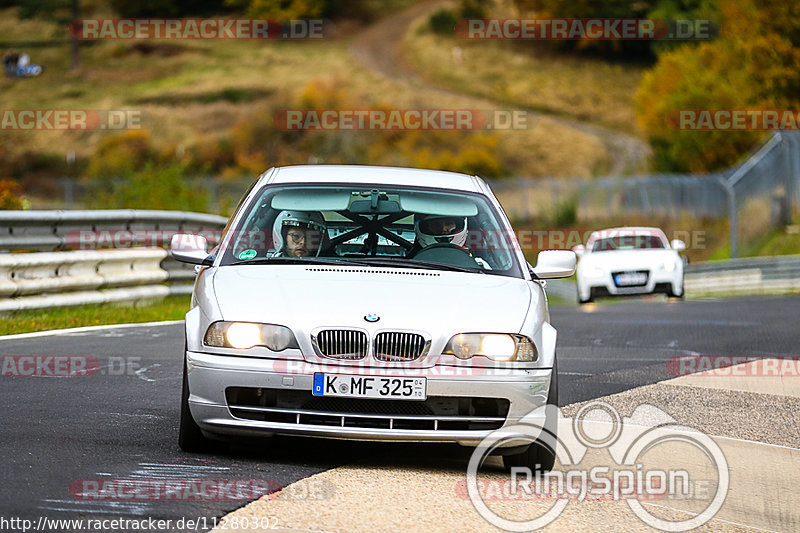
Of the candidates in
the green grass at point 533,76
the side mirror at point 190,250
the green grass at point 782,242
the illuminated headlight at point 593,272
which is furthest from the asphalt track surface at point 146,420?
the green grass at point 533,76

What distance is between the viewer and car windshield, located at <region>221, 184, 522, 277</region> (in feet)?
24.7

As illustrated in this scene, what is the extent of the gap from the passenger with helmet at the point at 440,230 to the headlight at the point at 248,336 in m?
1.60

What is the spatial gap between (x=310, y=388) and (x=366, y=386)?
270 mm

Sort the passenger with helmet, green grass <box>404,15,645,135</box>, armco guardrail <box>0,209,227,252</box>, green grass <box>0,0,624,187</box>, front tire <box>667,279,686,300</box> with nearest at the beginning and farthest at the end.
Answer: the passenger with helmet
armco guardrail <box>0,209,227,252</box>
front tire <box>667,279,686,300</box>
green grass <box>0,0,624,187</box>
green grass <box>404,15,645,135</box>

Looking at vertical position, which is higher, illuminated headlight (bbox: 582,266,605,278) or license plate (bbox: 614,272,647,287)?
illuminated headlight (bbox: 582,266,605,278)

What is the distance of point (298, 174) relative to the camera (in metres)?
8.16

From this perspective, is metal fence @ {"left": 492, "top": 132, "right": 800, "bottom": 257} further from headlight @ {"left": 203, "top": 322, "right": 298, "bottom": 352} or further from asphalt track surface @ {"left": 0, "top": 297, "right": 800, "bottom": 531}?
headlight @ {"left": 203, "top": 322, "right": 298, "bottom": 352}

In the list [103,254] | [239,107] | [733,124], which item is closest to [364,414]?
[103,254]

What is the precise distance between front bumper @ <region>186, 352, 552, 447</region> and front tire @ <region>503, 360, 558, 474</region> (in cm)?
16

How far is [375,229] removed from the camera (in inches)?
314

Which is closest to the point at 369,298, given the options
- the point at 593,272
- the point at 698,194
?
the point at 593,272

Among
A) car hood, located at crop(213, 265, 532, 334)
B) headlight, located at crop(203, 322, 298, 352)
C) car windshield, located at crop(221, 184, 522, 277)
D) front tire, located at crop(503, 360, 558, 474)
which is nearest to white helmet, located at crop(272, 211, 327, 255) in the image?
car windshield, located at crop(221, 184, 522, 277)

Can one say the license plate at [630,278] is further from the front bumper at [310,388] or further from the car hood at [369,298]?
the front bumper at [310,388]

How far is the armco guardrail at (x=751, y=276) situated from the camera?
94.5ft
